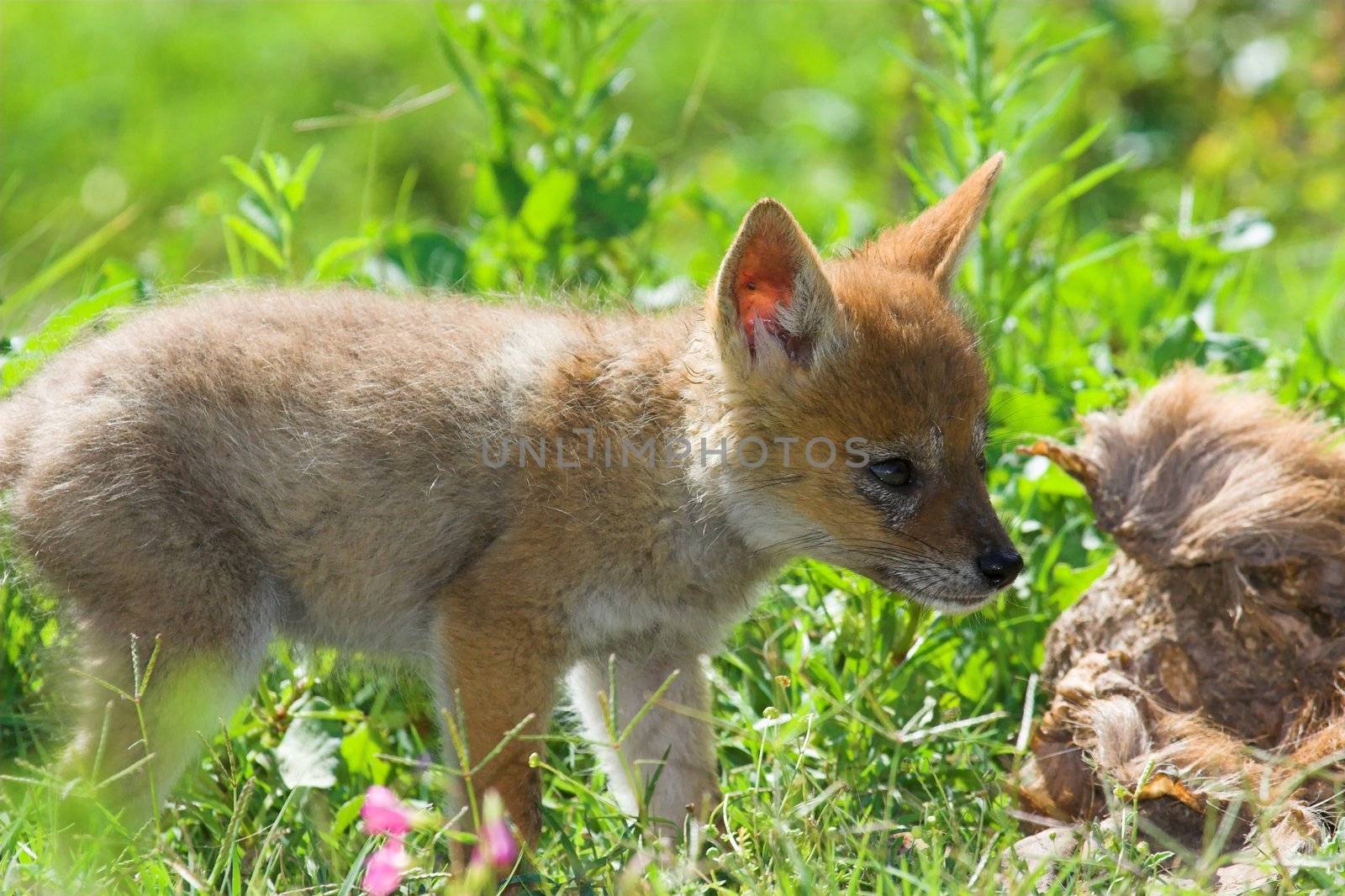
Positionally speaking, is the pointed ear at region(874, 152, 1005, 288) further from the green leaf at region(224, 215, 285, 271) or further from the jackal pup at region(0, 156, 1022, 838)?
the green leaf at region(224, 215, 285, 271)

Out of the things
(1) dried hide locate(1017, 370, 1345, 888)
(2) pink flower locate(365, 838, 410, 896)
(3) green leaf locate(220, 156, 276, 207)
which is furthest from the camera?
(3) green leaf locate(220, 156, 276, 207)

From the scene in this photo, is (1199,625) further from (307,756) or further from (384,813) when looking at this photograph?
(307,756)

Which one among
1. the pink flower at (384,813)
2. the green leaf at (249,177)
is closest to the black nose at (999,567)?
the pink flower at (384,813)

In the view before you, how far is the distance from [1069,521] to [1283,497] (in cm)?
76

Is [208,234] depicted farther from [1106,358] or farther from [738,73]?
[1106,358]

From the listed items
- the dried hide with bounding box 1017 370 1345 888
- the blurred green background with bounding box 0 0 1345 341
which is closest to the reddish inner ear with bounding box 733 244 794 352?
the dried hide with bounding box 1017 370 1345 888

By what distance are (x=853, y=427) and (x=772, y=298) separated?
337 mm

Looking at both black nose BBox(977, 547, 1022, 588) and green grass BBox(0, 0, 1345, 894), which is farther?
black nose BBox(977, 547, 1022, 588)

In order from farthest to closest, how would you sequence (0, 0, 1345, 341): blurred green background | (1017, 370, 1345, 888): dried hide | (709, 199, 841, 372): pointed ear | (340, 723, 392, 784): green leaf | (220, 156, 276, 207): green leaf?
(0, 0, 1345, 341): blurred green background
(220, 156, 276, 207): green leaf
(340, 723, 392, 784): green leaf
(709, 199, 841, 372): pointed ear
(1017, 370, 1345, 888): dried hide

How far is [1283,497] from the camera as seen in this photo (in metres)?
3.11

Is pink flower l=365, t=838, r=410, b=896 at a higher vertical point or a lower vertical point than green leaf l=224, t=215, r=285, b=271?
lower

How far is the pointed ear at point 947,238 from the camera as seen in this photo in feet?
11.5

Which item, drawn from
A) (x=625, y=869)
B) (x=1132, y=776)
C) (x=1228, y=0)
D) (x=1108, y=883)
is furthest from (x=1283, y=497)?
(x=1228, y=0)

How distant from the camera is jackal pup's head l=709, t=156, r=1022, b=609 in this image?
3135mm
